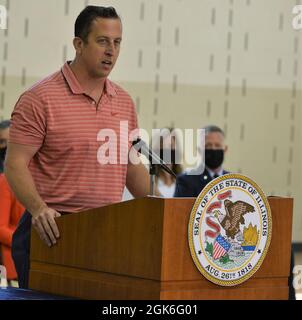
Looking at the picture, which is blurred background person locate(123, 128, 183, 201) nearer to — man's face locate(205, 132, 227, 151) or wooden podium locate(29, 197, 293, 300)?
man's face locate(205, 132, 227, 151)

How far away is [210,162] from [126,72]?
3.47m

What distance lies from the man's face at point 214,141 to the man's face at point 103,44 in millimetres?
2810

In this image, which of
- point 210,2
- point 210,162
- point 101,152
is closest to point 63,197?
point 101,152

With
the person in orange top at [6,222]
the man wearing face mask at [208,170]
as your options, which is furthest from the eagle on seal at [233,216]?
the person in orange top at [6,222]

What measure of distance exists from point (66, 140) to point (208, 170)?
272cm

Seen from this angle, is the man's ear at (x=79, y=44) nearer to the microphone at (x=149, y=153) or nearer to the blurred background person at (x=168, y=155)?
the microphone at (x=149, y=153)

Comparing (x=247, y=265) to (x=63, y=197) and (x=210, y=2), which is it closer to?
(x=63, y=197)

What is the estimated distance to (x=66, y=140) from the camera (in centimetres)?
349

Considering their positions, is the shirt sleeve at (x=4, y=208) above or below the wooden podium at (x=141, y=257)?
above
